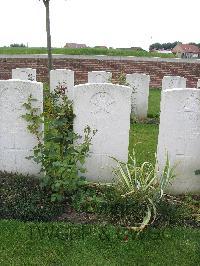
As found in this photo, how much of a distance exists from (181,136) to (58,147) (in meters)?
1.52

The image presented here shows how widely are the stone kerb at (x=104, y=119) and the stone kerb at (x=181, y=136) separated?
0.46m

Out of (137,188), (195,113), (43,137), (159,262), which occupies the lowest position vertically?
(159,262)

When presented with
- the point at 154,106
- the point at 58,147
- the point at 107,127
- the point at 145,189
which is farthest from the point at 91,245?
the point at 154,106

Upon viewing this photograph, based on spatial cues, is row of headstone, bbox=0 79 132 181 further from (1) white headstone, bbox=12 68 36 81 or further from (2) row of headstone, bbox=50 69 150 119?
(1) white headstone, bbox=12 68 36 81

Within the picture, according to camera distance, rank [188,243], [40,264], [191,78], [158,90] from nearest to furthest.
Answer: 1. [40,264]
2. [188,243]
3. [158,90]
4. [191,78]

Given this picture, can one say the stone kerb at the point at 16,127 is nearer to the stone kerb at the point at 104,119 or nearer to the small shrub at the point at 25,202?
the small shrub at the point at 25,202

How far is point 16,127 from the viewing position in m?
4.89

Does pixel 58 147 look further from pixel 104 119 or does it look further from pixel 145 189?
pixel 145 189

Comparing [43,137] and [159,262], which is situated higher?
[43,137]

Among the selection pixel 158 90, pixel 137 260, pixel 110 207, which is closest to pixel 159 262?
pixel 137 260

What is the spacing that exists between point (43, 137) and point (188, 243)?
213cm

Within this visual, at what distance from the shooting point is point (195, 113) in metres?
4.77

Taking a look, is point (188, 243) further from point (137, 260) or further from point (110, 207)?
point (110, 207)

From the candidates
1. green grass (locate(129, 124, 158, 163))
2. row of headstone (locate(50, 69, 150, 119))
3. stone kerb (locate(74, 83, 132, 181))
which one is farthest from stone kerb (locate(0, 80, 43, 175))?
row of headstone (locate(50, 69, 150, 119))
